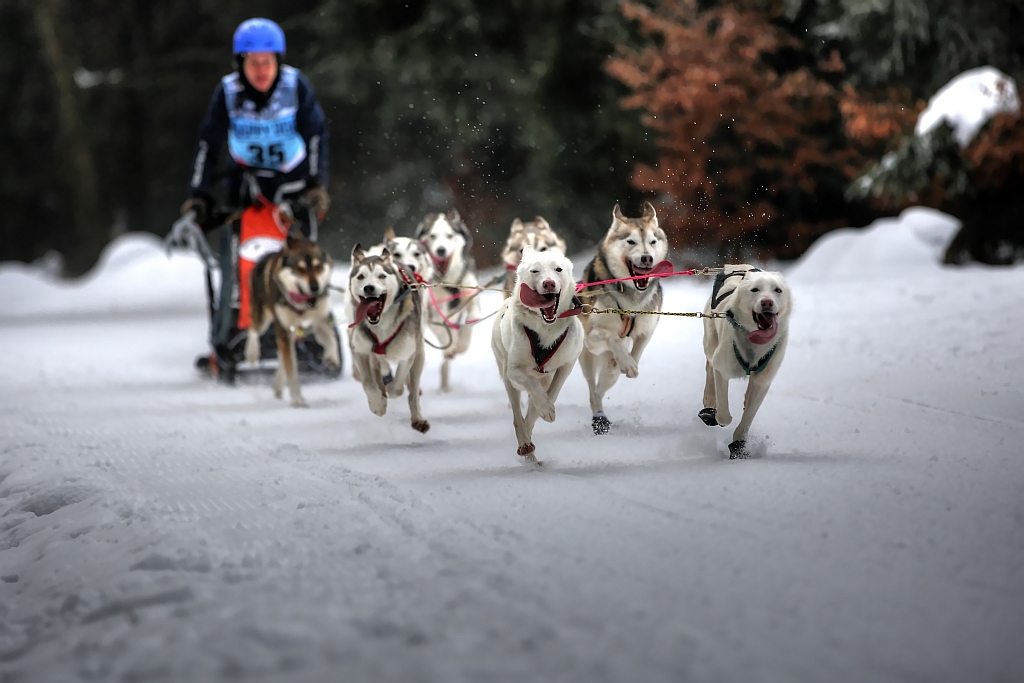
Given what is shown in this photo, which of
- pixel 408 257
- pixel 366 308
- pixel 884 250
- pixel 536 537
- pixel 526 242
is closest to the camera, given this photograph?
pixel 536 537

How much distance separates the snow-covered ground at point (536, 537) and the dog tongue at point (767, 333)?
1.74 feet

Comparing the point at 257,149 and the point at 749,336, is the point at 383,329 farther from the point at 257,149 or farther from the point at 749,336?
the point at 257,149

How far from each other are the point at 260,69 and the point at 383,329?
2955 mm

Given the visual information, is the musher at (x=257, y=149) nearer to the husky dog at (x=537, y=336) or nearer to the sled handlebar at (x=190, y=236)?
the sled handlebar at (x=190, y=236)

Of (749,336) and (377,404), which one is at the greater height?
(749,336)

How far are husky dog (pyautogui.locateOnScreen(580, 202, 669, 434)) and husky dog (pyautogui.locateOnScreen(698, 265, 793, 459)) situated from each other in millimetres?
637

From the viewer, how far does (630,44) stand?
15.2 m

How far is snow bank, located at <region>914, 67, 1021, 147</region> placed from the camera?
389 inches

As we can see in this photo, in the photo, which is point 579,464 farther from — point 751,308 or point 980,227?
point 980,227

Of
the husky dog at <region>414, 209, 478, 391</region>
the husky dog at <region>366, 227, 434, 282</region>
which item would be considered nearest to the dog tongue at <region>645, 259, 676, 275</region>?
the husky dog at <region>366, 227, 434, 282</region>

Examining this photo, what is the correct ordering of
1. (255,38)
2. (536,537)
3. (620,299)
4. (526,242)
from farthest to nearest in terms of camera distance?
(255,38), (526,242), (620,299), (536,537)

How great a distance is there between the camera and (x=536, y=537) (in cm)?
326

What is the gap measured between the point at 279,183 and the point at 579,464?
13.8ft

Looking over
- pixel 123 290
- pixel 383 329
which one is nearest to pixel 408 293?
pixel 383 329
